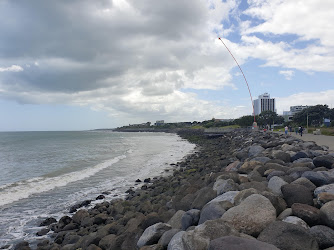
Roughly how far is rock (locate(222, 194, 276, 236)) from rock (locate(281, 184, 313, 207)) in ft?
2.42

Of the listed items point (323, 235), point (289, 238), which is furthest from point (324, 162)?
point (289, 238)

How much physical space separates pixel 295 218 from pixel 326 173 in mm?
2378

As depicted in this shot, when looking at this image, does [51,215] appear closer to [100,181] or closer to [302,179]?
[100,181]

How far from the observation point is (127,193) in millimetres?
11992

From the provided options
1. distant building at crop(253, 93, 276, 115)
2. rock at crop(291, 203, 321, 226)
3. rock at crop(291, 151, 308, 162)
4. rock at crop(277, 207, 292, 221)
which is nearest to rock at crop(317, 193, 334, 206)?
rock at crop(291, 203, 321, 226)

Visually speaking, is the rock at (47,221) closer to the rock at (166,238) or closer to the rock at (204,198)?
the rock at (204,198)

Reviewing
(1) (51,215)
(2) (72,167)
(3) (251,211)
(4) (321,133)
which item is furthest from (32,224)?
(4) (321,133)

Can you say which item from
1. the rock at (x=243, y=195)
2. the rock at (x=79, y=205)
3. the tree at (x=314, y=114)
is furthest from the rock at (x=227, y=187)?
the tree at (x=314, y=114)

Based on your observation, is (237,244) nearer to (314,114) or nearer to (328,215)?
(328,215)

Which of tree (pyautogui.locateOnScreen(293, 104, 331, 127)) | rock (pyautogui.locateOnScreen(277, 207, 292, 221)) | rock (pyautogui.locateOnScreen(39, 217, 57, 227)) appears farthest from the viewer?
tree (pyautogui.locateOnScreen(293, 104, 331, 127))

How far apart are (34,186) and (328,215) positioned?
14.3 m

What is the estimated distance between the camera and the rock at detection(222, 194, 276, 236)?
3.42 metres

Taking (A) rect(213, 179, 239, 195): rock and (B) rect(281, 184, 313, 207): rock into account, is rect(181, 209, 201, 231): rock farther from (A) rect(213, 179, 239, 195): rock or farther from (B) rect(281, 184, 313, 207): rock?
(B) rect(281, 184, 313, 207): rock

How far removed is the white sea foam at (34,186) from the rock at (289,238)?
37.9 ft
